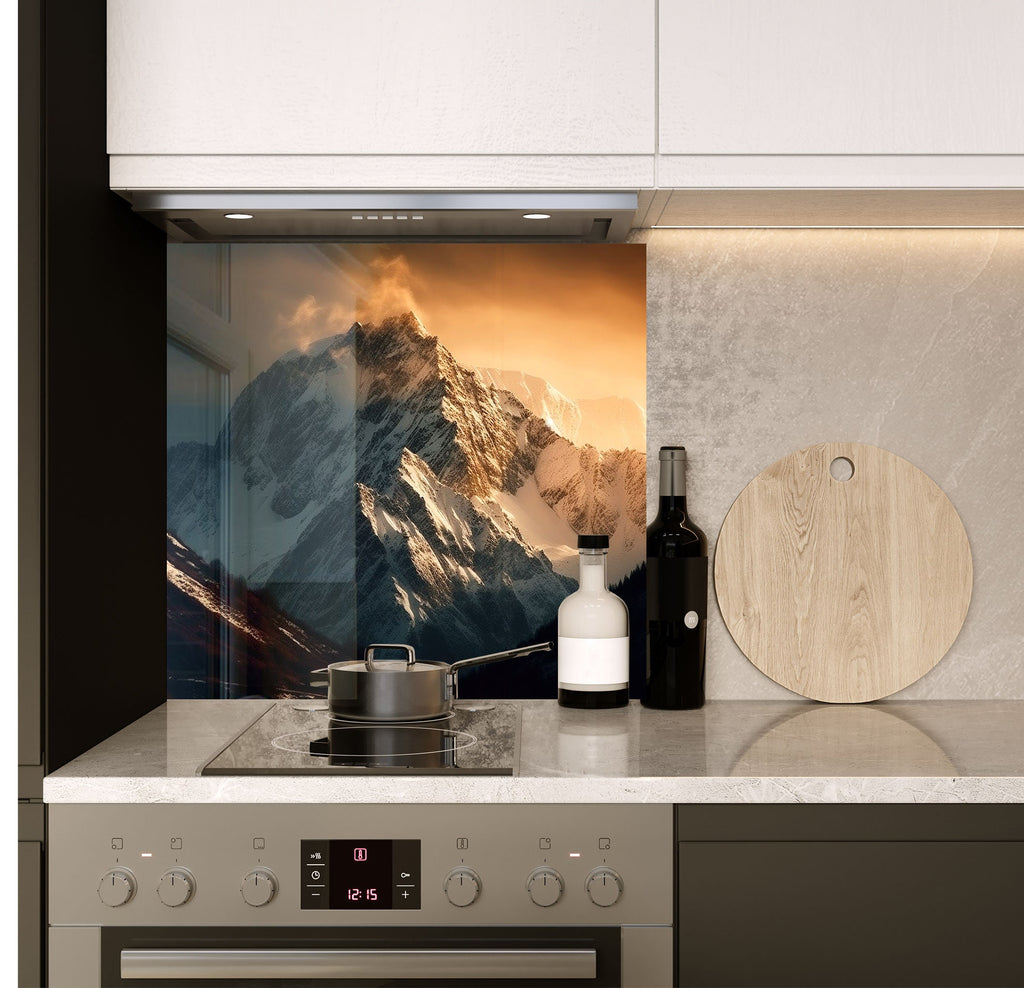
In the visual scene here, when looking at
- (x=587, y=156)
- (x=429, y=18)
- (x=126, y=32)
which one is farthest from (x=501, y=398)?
(x=126, y=32)

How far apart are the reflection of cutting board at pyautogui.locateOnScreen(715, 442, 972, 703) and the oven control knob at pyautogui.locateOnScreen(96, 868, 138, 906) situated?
3.55ft

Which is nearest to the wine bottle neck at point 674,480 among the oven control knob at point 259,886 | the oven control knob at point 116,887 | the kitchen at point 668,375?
the kitchen at point 668,375

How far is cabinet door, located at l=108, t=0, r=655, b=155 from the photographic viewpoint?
1521 mm

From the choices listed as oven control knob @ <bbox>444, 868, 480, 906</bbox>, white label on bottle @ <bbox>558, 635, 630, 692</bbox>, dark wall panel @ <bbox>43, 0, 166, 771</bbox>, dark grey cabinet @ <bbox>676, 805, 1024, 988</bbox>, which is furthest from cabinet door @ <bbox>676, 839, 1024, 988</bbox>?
dark wall panel @ <bbox>43, 0, 166, 771</bbox>

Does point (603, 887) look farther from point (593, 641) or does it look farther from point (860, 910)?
point (593, 641)

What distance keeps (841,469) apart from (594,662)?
60cm

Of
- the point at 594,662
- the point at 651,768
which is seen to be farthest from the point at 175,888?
the point at 594,662

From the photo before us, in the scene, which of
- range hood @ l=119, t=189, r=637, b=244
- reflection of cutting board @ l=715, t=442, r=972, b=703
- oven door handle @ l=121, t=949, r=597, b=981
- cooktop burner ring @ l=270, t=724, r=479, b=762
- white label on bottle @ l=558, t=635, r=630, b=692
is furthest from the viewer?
reflection of cutting board @ l=715, t=442, r=972, b=703

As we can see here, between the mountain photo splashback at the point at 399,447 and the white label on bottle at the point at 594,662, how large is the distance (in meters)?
0.17

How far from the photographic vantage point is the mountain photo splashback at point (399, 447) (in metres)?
1.91

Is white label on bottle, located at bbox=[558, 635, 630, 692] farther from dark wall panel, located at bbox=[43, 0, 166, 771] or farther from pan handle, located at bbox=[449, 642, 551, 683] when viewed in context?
dark wall panel, located at bbox=[43, 0, 166, 771]

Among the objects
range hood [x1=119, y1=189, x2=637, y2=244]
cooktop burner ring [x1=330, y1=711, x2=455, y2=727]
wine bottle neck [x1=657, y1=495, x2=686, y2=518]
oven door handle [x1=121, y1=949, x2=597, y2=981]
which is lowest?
oven door handle [x1=121, y1=949, x2=597, y2=981]

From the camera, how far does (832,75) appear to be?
153 cm

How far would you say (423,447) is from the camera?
6.30ft
